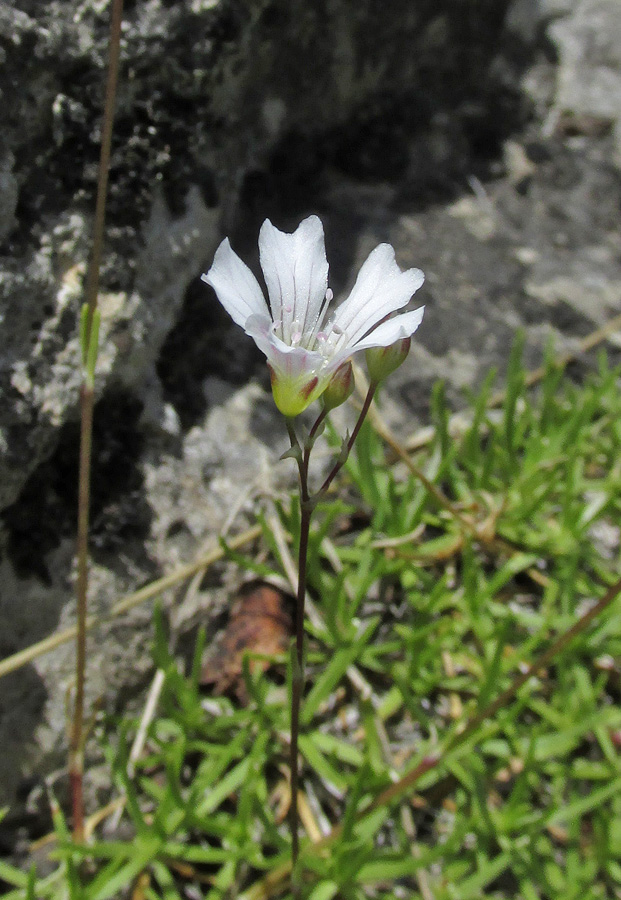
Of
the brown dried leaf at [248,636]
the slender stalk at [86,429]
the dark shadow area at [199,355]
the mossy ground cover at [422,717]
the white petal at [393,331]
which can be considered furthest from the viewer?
the dark shadow area at [199,355]

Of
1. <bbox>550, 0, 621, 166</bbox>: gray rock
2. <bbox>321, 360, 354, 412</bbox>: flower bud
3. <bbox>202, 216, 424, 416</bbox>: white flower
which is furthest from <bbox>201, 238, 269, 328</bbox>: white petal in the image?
<bbox>550, 0, 621, 166</bbox>: gray rock

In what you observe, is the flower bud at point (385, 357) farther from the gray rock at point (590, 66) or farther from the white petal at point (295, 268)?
the gray rock at point (590, 66)

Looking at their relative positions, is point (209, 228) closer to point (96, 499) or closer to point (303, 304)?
point (96, 499)

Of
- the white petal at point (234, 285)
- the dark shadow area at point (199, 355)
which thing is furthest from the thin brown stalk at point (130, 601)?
the white petal at point (234, 285)

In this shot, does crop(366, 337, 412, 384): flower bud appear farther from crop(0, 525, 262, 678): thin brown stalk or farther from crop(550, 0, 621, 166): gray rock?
crop(550, 0, 621, 166): gray rock

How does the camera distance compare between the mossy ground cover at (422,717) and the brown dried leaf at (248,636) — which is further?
the brown dried leaf at (248,636)

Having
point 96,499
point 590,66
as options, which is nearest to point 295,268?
point 96,499
